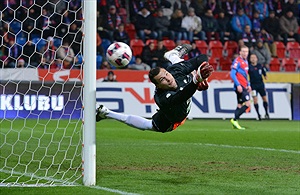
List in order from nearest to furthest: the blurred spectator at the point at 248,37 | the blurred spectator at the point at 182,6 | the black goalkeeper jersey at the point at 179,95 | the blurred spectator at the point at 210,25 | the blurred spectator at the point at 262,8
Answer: the black goalkeeper jersey at the point at 179,95 → the blurred spectator at the point at 248,37 → the blurred spectator at the point at 210,25 → the blurred spectator at the point at 182,6 → the blurred spectator at the point at 262,8

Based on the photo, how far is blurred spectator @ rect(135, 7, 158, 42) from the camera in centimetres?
2275

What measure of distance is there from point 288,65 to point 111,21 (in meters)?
6.46

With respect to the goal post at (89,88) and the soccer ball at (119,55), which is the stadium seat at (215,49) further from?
the goal post at (89,88)

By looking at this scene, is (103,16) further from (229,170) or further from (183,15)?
(229,170)

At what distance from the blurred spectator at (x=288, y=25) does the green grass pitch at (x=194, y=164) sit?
11.8m

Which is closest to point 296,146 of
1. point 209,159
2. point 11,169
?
point 209,159

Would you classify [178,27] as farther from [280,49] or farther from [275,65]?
[280,49]

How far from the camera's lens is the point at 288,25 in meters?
24.8

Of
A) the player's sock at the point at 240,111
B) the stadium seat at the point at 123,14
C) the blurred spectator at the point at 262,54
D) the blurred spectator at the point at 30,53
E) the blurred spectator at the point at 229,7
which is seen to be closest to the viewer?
the player's sock at the point at 240,111

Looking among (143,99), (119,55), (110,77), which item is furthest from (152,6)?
(119,55)

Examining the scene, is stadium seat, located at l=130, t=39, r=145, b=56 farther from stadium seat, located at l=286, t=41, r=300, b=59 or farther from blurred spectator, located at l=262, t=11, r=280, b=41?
stadium seat, located at l=286, t=41, r=300, b=59

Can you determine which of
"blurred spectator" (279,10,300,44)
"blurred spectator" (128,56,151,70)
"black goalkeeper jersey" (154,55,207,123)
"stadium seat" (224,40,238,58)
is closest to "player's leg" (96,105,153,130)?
"black goalkeeper jersey" (154,55,207,123)

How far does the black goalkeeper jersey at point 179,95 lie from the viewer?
678 cm

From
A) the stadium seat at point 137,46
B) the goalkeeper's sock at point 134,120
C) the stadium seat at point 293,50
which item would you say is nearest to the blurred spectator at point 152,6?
the stadium seat at point 137,46
